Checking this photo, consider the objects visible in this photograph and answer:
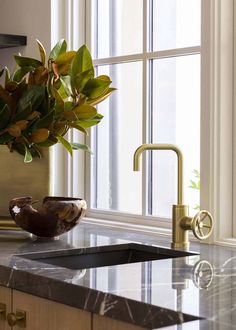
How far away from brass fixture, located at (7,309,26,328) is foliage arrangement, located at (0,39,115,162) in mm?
424

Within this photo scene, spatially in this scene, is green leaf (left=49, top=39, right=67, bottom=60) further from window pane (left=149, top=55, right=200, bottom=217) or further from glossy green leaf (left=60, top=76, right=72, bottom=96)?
window pane (left=149, top=55, right=200, bottom=217)

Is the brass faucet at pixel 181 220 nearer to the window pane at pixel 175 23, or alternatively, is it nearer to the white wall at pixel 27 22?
the window pane at pixel 175 23

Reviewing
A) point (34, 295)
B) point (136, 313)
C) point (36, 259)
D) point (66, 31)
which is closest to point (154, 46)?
point (66, 31)

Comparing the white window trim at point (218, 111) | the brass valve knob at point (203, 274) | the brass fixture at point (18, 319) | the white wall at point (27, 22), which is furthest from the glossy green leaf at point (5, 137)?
the white wall at point (27, 22)

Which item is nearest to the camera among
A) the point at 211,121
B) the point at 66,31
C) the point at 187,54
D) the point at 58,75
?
the point at 58,75

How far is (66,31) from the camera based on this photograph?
333cm

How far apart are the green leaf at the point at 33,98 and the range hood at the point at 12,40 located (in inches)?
46.9

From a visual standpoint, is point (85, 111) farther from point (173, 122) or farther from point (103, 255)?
point (173, 122)

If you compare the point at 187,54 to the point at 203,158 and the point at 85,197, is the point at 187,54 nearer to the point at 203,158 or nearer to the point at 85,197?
the point at 203,158

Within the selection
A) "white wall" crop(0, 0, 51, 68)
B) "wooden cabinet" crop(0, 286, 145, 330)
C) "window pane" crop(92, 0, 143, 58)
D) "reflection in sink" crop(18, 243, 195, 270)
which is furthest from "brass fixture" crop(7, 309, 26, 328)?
"white wall" crop(0, 0, 51, 68)

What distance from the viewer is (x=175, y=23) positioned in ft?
9.75

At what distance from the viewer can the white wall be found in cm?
333

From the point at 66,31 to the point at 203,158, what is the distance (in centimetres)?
100

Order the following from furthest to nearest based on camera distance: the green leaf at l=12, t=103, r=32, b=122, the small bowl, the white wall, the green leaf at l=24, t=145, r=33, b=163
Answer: the white wall → the small bowl → the green leaf at l=12, t=103, r=32, b=122 → the green leaf at l=24, t=145, r=33, b=163
